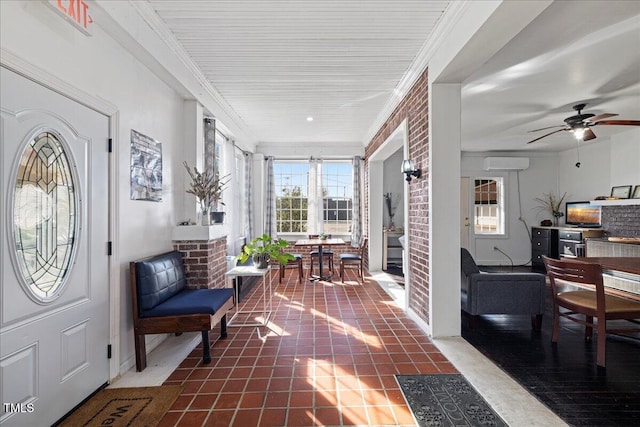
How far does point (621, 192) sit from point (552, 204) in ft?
5.44

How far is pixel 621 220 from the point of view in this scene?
539cm

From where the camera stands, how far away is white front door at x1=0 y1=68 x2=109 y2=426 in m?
1.53

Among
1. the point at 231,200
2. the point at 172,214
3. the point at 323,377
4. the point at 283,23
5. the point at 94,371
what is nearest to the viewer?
the point at 94,371

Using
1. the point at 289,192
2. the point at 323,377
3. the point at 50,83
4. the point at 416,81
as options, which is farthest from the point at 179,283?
the point at 289,192

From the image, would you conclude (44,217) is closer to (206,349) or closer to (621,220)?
(206,349)

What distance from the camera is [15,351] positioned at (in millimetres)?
1530

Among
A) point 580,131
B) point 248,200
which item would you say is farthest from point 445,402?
point 248,200

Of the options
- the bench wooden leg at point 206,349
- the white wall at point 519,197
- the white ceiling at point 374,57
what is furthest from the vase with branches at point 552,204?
the bench wooden leg at point 206,349

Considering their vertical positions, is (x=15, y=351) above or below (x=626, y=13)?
below

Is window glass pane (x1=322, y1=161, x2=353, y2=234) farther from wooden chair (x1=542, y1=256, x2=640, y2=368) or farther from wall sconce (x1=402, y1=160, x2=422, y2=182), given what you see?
wooden chair (x1=542, y1=256, x2=640, y2=368)

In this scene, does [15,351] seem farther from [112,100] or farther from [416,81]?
[416,81]

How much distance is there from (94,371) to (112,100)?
2002 mm

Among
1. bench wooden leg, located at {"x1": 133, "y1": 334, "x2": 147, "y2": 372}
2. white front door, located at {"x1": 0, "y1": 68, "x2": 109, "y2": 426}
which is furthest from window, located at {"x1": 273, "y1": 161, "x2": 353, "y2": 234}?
white front door, located at {"x1": 0, "y1": 68, "x2": 109, "y2": 426}

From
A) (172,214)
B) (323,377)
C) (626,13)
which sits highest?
(626,13)
